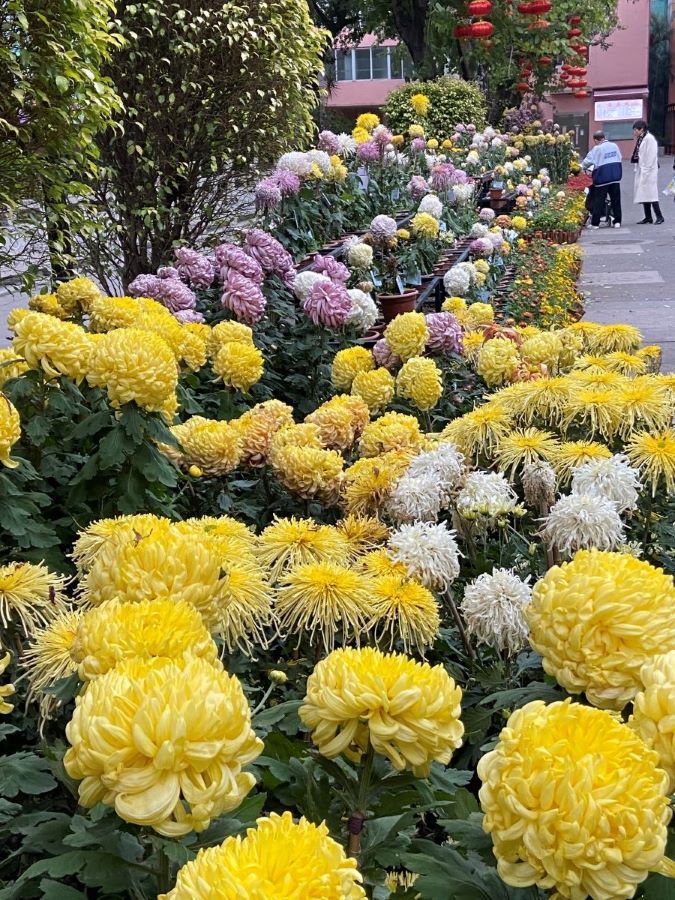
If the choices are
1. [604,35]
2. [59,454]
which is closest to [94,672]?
[59,454]

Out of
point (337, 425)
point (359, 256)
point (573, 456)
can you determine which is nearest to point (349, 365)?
point (337, 425)

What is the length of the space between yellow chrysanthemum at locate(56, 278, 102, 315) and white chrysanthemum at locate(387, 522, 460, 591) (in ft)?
5.11

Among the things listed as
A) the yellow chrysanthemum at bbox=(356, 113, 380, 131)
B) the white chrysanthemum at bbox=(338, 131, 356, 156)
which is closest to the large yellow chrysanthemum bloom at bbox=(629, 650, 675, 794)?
the white chrysanthemum at bbox=(338, 131, 356, 156)

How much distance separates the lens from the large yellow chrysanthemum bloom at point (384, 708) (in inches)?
32.9

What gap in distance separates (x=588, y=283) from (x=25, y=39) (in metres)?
8.20

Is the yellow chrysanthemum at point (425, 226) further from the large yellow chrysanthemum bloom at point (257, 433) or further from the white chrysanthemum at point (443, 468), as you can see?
the white chrysanthemum at point (443, 468)

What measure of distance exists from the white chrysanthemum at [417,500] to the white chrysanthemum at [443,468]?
0.09ft

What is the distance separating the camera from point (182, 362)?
284cm

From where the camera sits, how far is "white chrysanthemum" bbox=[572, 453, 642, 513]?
5.43 ft

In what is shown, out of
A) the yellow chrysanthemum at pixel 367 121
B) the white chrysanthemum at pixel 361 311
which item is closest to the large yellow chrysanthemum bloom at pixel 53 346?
the white chrysanthemum at pixel 361 311

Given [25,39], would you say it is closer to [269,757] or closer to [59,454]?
[59,454]

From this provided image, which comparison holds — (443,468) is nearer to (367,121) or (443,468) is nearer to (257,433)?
(257,433)

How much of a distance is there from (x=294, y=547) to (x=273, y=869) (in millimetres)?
919

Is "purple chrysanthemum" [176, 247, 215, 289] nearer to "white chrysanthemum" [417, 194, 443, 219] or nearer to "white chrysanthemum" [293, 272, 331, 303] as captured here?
"white chrysanthemum" [293, 272, 331, 303]
